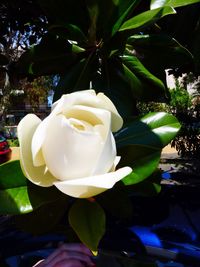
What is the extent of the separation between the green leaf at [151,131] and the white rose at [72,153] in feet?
0.71

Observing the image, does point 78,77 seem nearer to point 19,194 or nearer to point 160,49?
point 160,49

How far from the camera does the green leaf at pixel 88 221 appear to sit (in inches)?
32.2

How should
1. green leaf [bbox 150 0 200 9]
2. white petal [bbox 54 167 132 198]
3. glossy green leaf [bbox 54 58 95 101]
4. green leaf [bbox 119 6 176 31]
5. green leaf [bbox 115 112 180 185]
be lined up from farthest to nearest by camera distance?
1. glossy green leaf [bbox 54 58 95 101]
2. green leaf [bbox 150 0 200 9]
3. green leaf [bbox 119 6 176 31]
4. green leaf [bbox 115 112 180 185]
5. white petal [bbox 54 167 132 198]

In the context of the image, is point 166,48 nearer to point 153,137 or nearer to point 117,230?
point 153,137

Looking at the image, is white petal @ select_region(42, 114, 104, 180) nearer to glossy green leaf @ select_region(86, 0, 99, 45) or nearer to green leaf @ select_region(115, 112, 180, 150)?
green leaf @ select_region(115, 112, 180, 150)

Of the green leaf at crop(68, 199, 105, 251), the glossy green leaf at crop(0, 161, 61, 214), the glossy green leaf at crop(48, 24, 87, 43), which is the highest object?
the glossy green leaf at crop(48, 24, 87, 43)

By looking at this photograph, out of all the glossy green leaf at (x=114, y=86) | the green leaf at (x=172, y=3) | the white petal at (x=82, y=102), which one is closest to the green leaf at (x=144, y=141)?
the white petal at (x=82, y=102)

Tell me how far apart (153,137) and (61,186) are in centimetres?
39

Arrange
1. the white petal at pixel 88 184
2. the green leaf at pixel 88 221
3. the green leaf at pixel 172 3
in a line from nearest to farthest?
the white petal at pixel 88 184 < the green leaf at pixel 88 221 < the green leaf at pixel 172 3

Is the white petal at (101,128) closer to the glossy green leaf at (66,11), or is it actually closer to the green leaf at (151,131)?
the green leaf at (151,131)

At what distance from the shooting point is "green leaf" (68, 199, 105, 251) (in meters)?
0.82

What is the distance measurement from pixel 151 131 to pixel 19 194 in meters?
0.38

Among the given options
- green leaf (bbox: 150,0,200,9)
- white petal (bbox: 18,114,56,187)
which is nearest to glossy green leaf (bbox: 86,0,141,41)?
green leaf (bbox: 150,0,200,9)

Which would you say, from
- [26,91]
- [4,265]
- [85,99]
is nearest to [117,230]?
[4,265]
